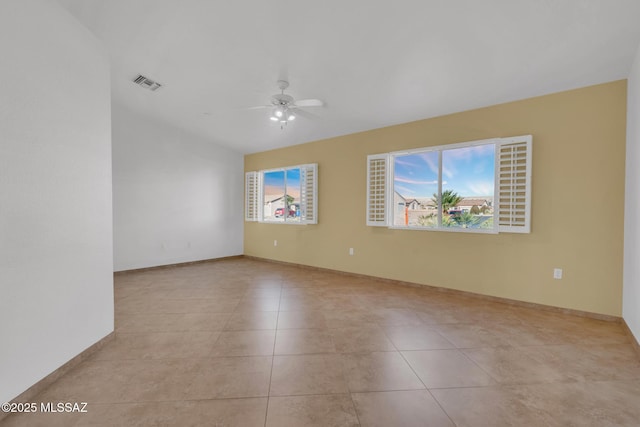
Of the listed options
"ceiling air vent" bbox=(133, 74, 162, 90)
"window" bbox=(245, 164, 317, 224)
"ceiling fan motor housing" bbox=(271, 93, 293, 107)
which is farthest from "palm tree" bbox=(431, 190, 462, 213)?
"ceiling air vent" bbox=(133, 74, 162, 90)

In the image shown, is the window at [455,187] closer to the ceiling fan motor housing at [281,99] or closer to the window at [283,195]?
the window at [283,195]

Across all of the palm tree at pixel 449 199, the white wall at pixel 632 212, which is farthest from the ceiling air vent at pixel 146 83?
the white wall at pixel 632 212

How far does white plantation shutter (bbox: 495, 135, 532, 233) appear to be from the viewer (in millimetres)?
3107

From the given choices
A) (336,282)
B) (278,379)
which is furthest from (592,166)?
(278,379)

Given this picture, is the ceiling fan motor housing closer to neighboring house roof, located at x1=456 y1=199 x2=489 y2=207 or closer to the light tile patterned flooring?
the light tile patterned flooring

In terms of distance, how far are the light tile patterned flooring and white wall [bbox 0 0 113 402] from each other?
0.34m

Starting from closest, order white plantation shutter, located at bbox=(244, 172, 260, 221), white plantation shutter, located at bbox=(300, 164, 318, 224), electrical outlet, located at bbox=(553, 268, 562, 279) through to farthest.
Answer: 1. electrical outlet, located at bbox=(553, 268, 562, 279)
2. white plantation shutter, located at bbox=(300, 164, 318, 224)
3. white plantation shutter, located at bbox=(244, 172, 260, 221)

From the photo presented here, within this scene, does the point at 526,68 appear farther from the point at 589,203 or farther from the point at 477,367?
the point at 477,367

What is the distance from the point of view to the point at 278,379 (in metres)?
1.82

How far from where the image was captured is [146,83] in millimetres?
3465

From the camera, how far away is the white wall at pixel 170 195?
468 cm

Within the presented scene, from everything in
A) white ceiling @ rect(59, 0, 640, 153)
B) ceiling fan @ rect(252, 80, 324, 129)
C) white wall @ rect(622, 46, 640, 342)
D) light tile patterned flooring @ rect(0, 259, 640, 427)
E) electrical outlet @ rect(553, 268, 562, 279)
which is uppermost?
white ceiling @ rect(59, 0, 640, 153)

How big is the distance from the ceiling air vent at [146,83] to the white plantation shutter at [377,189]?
10.8ft

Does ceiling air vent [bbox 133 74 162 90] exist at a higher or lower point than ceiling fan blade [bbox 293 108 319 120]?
higher
